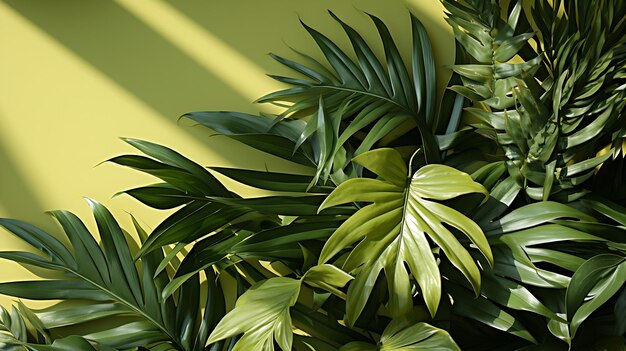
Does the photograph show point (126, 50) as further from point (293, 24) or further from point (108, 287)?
point (108, 287)

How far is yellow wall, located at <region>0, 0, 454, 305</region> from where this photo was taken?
61.4 inches

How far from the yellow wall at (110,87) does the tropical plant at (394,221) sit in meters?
0.06

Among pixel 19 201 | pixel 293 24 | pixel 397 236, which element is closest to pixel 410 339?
pixel 397 236

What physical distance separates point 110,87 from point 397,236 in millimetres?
673

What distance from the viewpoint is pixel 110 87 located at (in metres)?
1.57

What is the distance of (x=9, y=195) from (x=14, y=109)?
0.56ft

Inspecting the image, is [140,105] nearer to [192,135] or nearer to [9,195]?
[192,135]

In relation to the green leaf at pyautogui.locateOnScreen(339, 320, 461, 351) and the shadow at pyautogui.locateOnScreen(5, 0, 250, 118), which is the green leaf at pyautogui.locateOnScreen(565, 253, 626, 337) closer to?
the green leaf at pyautogui.locateOnScreen(339, 320, 461, 351)

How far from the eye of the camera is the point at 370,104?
60.9 inches

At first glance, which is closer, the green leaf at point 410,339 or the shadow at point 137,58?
the green leaf at point 410,339

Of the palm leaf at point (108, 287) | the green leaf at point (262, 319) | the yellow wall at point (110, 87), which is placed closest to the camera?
the green leaf at point (262, 319)

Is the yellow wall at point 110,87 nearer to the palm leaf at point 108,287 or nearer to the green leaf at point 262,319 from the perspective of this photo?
the palm leaf at point 108,287

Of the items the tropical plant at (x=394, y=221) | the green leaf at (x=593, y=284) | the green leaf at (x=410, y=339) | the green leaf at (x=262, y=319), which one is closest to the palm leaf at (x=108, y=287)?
the tropical plant at (x=394, y=221)

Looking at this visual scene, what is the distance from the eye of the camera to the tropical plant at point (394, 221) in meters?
1.25
